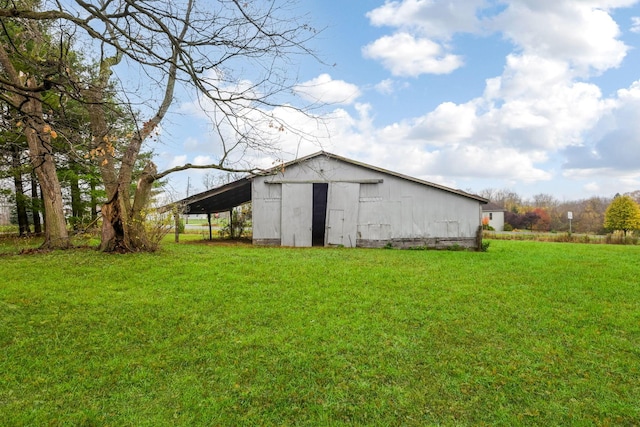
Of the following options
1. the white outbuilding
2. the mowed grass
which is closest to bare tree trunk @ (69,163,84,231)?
the white outbuilding

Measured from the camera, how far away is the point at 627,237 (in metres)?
21.5

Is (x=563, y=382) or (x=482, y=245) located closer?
(x=563, y=382)

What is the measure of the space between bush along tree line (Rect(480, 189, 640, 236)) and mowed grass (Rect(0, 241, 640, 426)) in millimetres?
21989

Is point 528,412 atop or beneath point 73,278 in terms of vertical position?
beneath

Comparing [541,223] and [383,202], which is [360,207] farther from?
[541,223]

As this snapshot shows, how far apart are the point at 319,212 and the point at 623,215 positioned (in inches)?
1112

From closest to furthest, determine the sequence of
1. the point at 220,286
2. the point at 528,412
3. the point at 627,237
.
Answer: the point at 528,412
the point at 220,286
the point at 627,237

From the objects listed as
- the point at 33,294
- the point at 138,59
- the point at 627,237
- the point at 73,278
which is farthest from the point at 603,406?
the point at 627,237

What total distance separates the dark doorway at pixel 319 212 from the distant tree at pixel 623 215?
2720 cm

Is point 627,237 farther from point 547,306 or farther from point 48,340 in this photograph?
point 48,340

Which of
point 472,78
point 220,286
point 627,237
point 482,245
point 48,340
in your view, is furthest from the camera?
point 627,237

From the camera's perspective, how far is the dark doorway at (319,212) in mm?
16969

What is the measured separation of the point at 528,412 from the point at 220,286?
544 cm

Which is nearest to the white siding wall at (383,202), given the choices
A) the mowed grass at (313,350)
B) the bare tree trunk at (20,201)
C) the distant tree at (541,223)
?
the mowed grass at (313,350)
